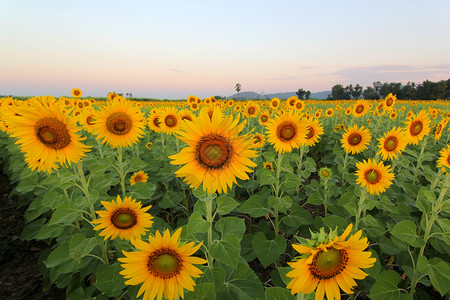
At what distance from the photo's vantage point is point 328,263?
1355mm

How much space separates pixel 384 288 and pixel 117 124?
11.7 ft

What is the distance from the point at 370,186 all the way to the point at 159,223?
8.95 ft

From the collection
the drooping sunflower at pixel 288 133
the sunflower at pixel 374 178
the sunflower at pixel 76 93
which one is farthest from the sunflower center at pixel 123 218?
the sunflower at pixel 76 93

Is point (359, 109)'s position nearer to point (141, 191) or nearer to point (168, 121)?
point (168, 121)

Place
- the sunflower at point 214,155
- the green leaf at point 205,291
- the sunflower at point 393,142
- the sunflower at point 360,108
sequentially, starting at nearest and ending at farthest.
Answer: the green leaf at point 205,291
the sunflower at point 214,155
the sunflower at point 393,142
the sunflower at point 360,108

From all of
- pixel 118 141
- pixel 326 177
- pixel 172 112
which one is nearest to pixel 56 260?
pixel 118 141

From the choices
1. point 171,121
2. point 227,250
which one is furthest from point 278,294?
point 171,121

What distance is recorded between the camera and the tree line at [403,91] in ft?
227

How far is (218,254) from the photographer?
1976 millimetres

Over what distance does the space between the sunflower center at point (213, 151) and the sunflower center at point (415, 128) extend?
5030mm

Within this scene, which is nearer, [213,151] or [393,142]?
[213,151]

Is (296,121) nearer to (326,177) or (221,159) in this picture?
(326,177)

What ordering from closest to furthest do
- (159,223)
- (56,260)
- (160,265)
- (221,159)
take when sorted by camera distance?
(160,265) → (221,159) → (56,260) → (159,223)

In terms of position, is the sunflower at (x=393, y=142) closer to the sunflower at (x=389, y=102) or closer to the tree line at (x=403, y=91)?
the sunflower at (x=389, y=102)
